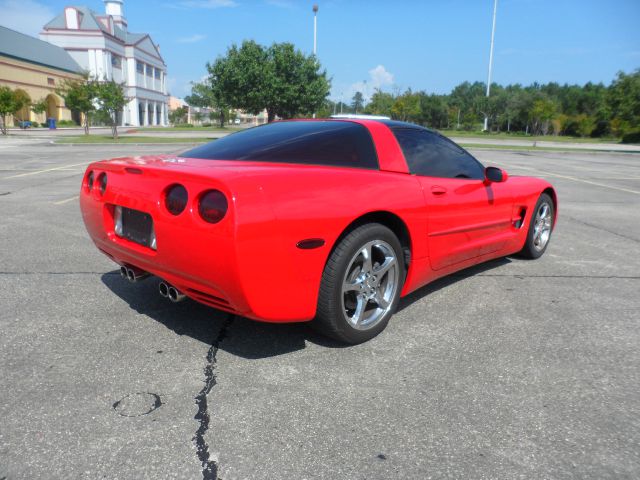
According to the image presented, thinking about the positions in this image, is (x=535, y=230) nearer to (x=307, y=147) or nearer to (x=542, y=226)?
(x=542, y=226)

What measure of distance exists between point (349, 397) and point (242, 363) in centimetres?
65

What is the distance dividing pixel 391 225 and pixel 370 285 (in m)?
0.41

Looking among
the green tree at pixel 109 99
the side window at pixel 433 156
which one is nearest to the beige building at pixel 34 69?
the green tree at pixel 109 99

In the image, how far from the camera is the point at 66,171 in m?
12.3

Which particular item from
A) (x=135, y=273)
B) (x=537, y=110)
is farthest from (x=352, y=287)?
(x=537, y=110)

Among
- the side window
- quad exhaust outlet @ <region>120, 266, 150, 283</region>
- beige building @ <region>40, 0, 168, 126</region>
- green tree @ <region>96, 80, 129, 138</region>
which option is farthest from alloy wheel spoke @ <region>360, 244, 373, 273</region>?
beige building @ <region>40, 0, 168, 126</region>

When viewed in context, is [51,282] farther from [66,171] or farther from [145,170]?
[66,171]

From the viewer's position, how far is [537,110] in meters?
48.3

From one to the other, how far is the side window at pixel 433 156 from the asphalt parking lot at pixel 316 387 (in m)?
0.96

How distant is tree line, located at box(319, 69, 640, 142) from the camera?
141ft

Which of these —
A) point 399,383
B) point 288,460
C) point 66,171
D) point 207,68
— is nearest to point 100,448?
point 288,460

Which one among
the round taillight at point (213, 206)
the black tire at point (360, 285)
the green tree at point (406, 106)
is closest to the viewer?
the round taillight at point (213, 206)

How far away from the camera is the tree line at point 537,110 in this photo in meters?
43.1

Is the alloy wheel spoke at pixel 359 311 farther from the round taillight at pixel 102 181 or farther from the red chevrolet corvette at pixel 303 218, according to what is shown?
the round taillight at pixel 102 181
